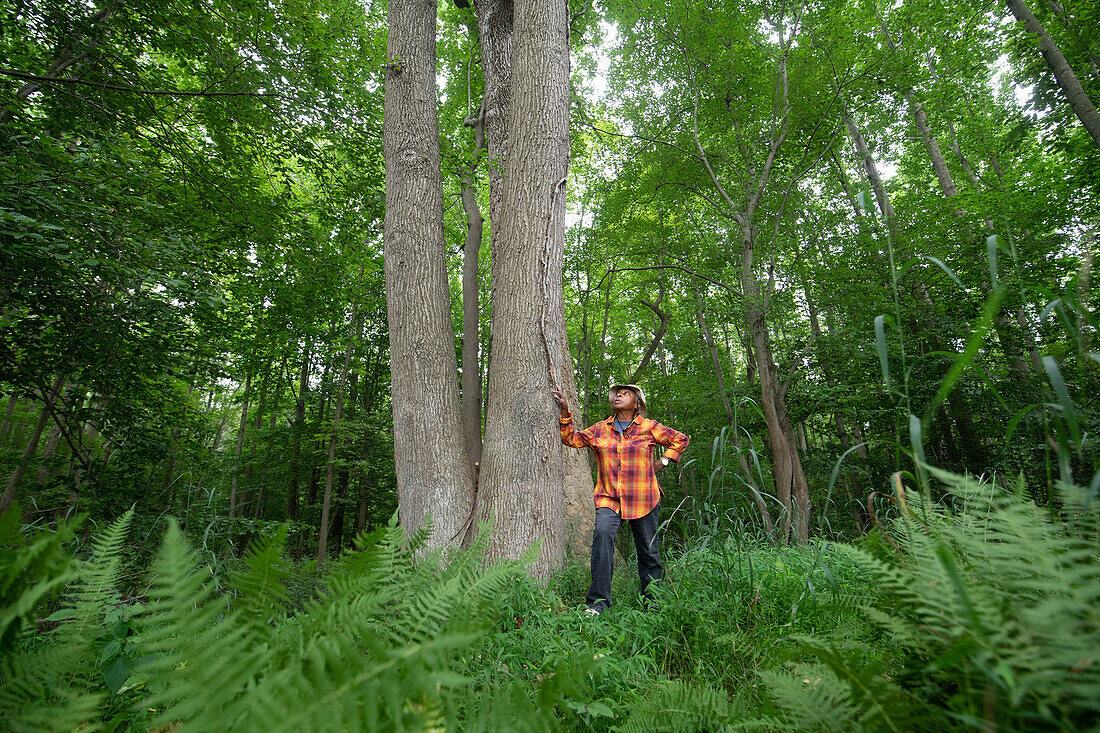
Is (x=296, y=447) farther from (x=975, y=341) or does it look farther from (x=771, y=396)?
(x=975, y=341)

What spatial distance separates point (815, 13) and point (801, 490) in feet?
26.3

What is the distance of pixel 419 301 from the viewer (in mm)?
3715

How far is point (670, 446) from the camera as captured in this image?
3.77 m

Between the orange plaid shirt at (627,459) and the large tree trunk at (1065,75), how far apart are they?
917cm

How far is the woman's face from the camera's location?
3.91m

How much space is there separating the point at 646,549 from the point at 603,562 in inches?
19.9

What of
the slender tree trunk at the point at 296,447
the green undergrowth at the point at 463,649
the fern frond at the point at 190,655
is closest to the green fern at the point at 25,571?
the green undergrowth at the point at 463,649

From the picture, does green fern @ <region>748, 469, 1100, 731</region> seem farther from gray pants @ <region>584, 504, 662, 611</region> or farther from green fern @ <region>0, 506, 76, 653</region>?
gray pants @ <region>584, 504, 662, 611</region>

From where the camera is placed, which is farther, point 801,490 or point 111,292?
point 801,490

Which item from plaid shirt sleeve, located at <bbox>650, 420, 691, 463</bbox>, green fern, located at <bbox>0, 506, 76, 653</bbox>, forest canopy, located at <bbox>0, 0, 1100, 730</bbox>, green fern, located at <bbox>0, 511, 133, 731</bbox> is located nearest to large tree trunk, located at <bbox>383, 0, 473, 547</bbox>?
forest canopy, located at <bbox>0, 0, 1100, 730</bbox>

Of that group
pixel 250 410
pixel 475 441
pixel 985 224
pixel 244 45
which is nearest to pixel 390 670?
pixel 475 441

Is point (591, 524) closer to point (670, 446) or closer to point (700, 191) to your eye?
point (670, 446)

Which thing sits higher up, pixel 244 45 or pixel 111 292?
pixel 244 45

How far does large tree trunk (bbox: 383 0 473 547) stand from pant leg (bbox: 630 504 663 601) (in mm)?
1351
